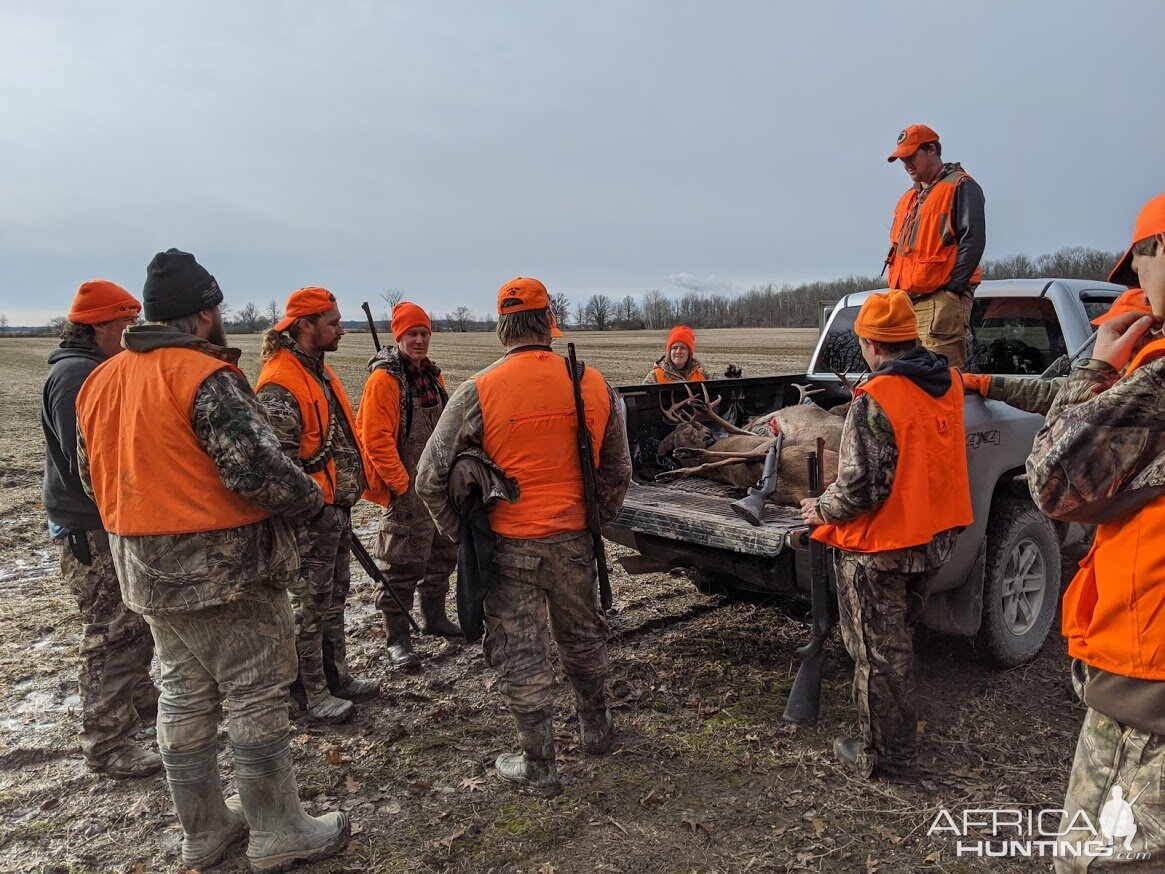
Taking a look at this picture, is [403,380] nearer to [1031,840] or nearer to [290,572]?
[290,572]

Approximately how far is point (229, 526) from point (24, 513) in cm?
730

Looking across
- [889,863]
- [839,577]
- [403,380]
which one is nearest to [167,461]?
[403,380]

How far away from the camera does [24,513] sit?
849cm

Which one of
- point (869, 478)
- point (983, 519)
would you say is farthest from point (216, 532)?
point (983, 519)

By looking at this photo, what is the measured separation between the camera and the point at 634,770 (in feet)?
12.2

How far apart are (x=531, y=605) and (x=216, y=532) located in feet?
4.48

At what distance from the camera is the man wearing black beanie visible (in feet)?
9.45

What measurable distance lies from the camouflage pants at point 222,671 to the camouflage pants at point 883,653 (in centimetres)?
245

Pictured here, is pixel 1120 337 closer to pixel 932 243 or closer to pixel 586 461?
pixel 586 461

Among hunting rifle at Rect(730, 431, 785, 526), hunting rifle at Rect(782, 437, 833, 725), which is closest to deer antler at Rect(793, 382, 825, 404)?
hunting rifle at Rect(730, 431, 785, 526)

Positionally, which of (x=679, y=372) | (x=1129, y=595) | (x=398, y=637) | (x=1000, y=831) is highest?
(x=679, y=372)

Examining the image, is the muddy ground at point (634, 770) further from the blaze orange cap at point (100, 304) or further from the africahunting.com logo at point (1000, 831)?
the blaze orange cap at point (100, 304)

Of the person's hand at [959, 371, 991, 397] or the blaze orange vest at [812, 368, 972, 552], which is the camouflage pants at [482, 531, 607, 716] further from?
the person's hand at [959, 371, 991, 397]

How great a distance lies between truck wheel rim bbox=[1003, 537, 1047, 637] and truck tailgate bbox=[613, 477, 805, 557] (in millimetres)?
→ 1325
